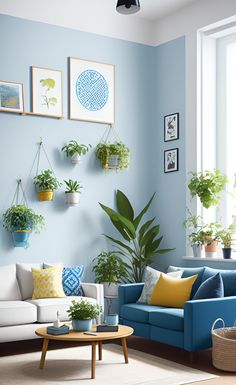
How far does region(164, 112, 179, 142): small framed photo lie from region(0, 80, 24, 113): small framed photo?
1.77 metres

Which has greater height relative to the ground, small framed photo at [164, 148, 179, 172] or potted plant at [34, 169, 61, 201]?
small framed photo at [164, 148, 179, 172]

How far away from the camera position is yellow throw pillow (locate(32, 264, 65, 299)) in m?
5.66

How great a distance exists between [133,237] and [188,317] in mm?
1940

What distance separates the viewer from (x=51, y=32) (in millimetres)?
6422

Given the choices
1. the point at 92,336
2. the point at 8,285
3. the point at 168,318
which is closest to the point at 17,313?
the point at 8,285

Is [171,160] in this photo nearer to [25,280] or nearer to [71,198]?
[71,198]

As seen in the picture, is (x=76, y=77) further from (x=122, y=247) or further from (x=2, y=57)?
(x=122, y=247)

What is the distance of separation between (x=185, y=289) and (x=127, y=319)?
67 cm

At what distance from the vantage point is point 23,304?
536 cm

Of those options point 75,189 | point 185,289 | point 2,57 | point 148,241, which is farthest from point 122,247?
point 2,57

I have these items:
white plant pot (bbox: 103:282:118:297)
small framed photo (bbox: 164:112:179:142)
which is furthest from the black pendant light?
white plant pot (bbox: 103:282:118:297)

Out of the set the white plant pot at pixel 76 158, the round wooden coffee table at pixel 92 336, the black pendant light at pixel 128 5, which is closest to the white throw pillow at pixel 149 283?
the round wooden coffee table at pixel 92 336

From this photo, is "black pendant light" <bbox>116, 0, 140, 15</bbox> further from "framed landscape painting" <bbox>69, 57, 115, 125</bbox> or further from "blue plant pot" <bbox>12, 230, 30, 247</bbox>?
"blue plant pot" <bbox>12, 230, 30, 247</bbox>

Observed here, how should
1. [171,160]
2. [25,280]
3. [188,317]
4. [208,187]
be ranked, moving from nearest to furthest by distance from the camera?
[188,317], [25,280], [208,187], [171,160]
